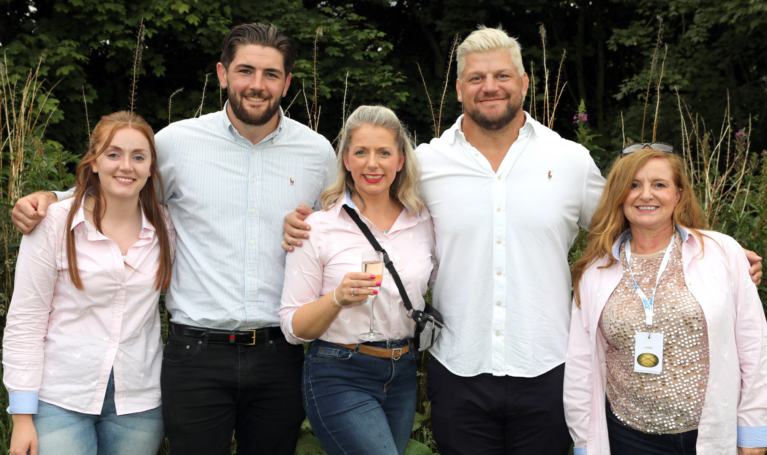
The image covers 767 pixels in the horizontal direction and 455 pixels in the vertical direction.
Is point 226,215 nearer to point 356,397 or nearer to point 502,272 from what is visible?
point 356,397

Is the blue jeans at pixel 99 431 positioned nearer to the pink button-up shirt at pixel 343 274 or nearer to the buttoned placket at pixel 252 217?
the buttoned placket at pixel 252 217

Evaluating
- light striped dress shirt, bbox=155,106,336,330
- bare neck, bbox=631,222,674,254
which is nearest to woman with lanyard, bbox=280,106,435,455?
light striped dress shirt, bbox=155,106,336,330

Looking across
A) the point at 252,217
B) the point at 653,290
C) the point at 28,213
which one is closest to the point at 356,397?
the point at 252,217

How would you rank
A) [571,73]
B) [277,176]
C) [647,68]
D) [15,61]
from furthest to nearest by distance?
[571,73], [647,68], [15,61], [277,176]

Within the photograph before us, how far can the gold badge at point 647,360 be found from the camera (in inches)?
96.0

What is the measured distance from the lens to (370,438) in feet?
8.25

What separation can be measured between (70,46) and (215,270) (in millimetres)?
8894

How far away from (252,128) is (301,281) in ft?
2.72

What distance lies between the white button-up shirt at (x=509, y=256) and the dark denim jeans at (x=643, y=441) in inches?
13.6

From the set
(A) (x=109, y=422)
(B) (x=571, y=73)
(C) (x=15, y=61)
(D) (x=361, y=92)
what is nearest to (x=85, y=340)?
(A) (x=109, y=422)

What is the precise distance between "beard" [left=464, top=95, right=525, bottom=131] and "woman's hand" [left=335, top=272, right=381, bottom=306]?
3.19 ft

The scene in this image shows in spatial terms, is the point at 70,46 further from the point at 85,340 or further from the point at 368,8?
the point at 85,340

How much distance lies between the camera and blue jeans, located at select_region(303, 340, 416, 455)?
8.32 ft

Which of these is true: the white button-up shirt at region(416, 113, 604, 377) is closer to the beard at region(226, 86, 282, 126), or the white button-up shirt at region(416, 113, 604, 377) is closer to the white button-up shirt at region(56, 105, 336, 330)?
the white button-up shirt at region(56, 105, 336, 330)
